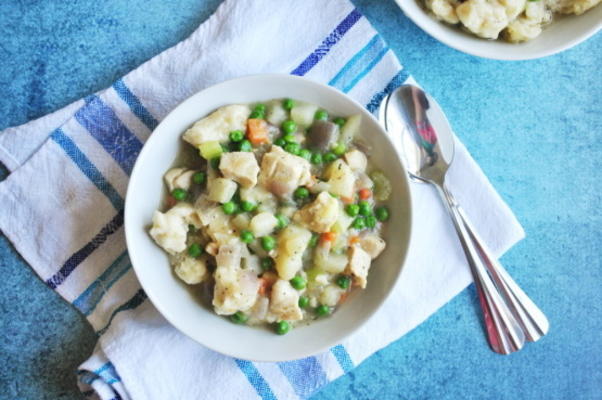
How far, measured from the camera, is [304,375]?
3.74 m

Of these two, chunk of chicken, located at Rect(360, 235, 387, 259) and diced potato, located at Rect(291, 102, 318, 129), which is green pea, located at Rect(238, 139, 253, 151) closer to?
diced potato, located at Rect(291, 102, 318, 129)

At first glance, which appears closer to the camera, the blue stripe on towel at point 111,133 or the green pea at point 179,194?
the green pea at point 179,194

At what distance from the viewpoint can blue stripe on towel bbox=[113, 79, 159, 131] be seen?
371 centimetres

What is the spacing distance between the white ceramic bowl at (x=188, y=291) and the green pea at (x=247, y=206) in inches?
19.3

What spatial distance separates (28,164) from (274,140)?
1.46 meters

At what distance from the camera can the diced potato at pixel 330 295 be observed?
3393 mm

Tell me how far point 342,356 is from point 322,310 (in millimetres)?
532

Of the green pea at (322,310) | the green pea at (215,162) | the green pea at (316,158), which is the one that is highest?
the green pea at (215,162)

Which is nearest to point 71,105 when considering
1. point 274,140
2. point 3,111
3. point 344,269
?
point 3,111

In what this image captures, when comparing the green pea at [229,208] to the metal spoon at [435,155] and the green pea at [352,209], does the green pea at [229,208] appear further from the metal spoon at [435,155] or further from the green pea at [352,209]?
the metal spoon at [435,155]

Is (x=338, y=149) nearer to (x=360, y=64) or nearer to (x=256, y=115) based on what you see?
(x=256, y=115)

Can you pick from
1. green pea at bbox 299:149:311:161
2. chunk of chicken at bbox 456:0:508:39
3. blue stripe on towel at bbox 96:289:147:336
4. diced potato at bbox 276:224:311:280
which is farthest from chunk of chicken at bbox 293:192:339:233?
chunk of chicken at bbox 456:0:508:39

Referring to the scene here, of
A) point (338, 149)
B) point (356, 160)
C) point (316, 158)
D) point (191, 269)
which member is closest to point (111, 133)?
point (191, 269)

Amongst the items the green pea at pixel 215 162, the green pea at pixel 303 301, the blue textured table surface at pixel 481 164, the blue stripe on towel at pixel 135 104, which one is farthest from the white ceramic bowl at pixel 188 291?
the blue textured table surface at pixel 481 164
